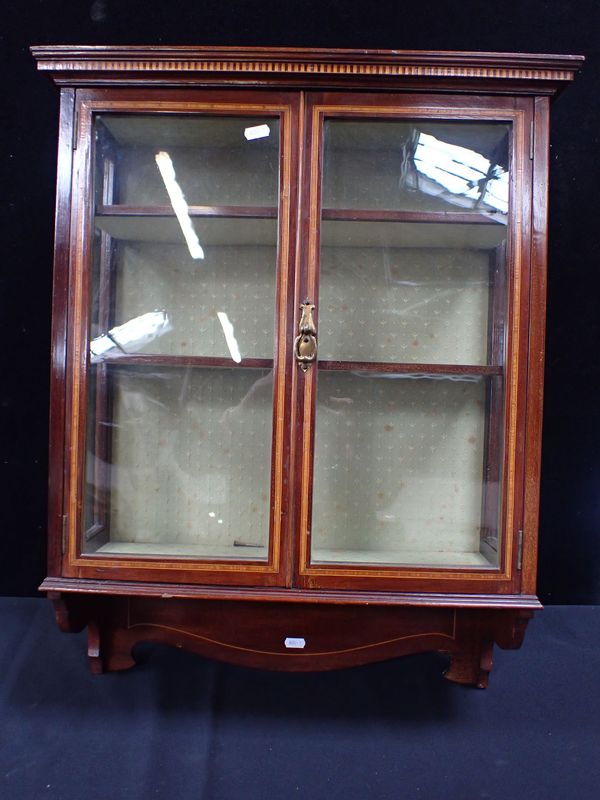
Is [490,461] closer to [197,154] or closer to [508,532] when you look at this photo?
[508,532]

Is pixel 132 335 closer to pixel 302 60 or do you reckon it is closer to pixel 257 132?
pixel 257 132

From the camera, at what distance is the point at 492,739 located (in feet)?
3.43

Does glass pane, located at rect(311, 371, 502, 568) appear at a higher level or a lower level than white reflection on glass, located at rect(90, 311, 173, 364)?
lower

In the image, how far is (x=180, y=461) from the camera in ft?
3.64

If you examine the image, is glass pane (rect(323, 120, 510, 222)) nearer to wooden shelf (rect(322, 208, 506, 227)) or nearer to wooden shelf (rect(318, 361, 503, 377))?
wooden shelf (rect(322, 208, 506, 227))

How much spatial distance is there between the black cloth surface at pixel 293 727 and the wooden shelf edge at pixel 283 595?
0.85ft

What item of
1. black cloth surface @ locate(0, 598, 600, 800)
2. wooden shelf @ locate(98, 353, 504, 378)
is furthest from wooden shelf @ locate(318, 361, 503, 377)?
black cloth surface @ locate(0, 598, 600, 800)

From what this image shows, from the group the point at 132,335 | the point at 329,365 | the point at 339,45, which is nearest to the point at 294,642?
the point at 329,365

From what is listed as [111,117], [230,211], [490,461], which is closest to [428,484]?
[490,461]

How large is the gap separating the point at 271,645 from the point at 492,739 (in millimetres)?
413

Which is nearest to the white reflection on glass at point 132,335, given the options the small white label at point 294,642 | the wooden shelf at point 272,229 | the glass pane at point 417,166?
the wooden shelf at point 272,229

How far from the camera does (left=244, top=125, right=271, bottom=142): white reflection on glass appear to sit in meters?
1.03

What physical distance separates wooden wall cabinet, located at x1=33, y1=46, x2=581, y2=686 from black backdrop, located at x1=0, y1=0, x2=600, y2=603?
369mm

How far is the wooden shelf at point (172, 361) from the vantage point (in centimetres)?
105
